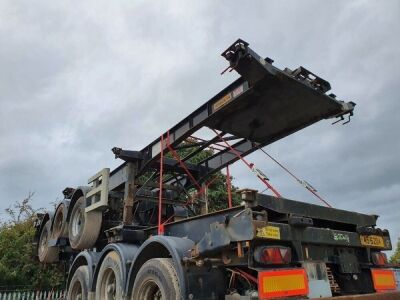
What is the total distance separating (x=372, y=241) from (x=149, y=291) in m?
2.84

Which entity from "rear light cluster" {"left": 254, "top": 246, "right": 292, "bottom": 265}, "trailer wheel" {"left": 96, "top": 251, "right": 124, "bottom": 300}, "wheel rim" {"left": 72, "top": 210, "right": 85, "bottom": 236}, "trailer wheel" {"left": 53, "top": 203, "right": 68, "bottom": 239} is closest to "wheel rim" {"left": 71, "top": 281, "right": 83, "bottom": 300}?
"trailer wheel" {"left": 96, "top": 251, "right": 124, "bottom": 300}

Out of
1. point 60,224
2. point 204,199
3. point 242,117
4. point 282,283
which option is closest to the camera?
point 282,283

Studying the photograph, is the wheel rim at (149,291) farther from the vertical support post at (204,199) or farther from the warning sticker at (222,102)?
the vertical support post at (204,199)

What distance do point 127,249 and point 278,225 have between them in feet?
9.06

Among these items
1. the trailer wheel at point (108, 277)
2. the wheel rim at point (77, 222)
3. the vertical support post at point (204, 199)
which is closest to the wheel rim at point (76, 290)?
the trailer wheel at point (108, 277)

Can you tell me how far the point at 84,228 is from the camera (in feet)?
25.6

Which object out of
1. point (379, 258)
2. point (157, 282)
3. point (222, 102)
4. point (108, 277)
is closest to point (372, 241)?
point (379, 258)

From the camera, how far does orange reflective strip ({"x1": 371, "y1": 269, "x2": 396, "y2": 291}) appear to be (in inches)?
191

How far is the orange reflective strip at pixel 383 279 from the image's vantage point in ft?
15.9

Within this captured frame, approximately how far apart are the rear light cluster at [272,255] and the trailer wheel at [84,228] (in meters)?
4.77

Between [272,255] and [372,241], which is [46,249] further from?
[372,241]

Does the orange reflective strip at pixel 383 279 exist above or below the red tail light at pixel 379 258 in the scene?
below

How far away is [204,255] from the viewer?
13.7ft

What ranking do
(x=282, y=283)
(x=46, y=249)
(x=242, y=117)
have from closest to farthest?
(x=282, y=283) → (x=242, y=117) → (x=46, y=249)
